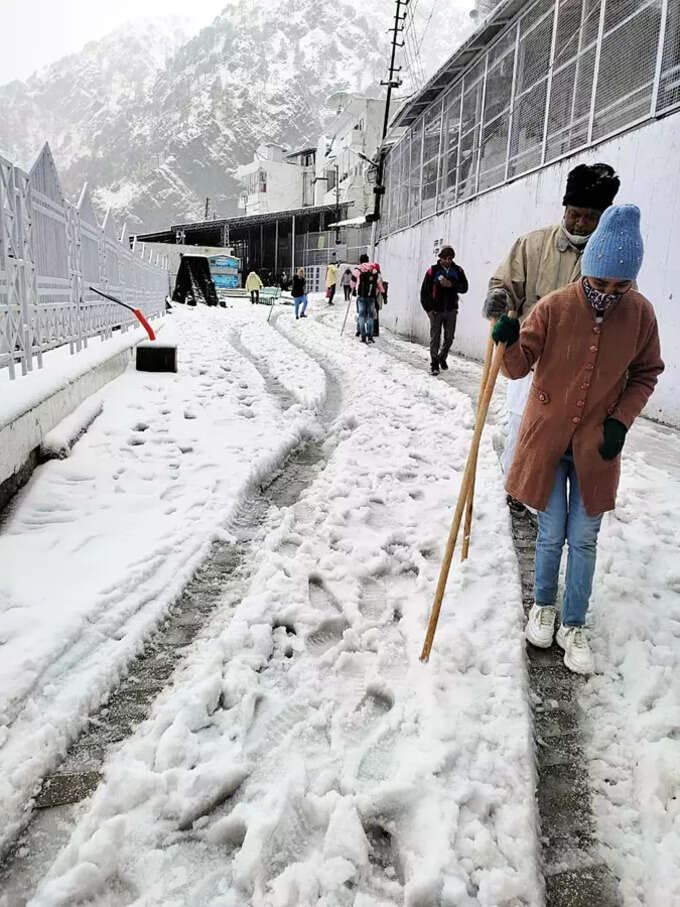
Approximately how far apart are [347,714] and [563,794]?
78 centimetres

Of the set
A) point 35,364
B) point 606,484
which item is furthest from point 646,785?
point 35,364

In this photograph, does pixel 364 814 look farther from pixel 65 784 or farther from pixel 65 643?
pixel 65 643

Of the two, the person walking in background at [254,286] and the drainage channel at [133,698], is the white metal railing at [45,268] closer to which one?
the drainage channel at [133,698]

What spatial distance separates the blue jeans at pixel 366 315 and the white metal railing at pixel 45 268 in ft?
19.9

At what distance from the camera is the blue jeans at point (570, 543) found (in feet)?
8.97

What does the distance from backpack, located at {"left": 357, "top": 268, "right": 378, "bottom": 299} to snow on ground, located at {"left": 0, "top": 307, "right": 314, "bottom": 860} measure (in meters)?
7.90

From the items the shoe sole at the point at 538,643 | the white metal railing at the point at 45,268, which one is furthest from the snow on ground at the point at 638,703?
the white metal railing at the point at 45,268

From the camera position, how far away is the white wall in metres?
6.91

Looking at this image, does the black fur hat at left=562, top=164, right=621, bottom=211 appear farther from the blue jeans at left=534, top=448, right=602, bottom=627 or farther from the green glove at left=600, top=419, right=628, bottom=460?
the blue jeans at left=534, top=448, right=602, bottom=627

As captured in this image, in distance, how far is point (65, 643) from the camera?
2674mm

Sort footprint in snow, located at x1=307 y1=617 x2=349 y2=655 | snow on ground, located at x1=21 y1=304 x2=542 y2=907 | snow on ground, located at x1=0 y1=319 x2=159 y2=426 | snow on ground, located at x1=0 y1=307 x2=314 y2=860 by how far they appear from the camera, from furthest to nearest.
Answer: snow on ground, located at x1=0 y1=319 x2=159 y2=426
footprint in snow, located at x1=307 y1=617 x2=349 y2=655
snow on ground, located at x1=0 y1=307 x2=314 y2=860
snow on ground, located at x1=21 y1=304 x2=542 y2=907

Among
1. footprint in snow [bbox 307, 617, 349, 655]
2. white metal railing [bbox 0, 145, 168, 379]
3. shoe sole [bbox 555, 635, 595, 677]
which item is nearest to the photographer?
shoe sole [bbox 555, 635, 595, 677]

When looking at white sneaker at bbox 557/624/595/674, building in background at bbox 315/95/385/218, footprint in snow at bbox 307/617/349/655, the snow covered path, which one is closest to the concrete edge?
the snow covered path

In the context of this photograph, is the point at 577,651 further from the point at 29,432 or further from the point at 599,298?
the point at 29,432
